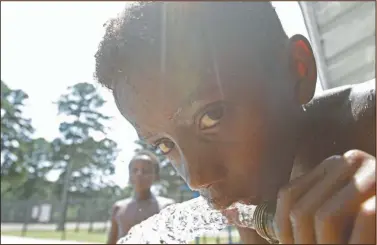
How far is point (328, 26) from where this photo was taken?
2578 millimetres

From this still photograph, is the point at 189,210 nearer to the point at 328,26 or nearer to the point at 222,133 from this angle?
the point at 222,133

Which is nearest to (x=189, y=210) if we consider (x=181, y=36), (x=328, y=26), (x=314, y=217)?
(x=181, y=36)

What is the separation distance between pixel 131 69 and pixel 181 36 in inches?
3.6

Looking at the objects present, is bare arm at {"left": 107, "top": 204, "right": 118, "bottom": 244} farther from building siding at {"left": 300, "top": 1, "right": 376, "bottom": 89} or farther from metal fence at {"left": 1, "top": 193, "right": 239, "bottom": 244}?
metal fence at {"left": 1, "top": 193, "right": 239, "bottom": 244}

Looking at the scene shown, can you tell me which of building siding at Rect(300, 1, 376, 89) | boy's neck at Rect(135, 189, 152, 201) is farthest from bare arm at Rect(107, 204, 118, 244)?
building siding at Rect(300, 1, 376, 89)

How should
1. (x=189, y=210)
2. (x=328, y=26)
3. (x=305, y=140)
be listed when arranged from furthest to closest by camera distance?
1. (x=328, y=26)
2. (x=189, y=210)
3. (x=305, y=140)

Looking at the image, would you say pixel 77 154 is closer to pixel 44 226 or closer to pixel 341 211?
pixel 44 226

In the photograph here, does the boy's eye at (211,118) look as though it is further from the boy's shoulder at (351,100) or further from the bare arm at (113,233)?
the bare arm at (113,233)

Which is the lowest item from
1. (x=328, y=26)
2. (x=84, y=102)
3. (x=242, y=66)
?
(x=242, y=66)

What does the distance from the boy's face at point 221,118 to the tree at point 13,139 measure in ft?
64.1

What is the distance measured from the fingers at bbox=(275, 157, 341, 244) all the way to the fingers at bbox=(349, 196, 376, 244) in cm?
7

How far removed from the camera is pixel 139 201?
359cm

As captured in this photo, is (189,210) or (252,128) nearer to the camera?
(252,128)

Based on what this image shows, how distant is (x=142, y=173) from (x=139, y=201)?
0.84 ft
